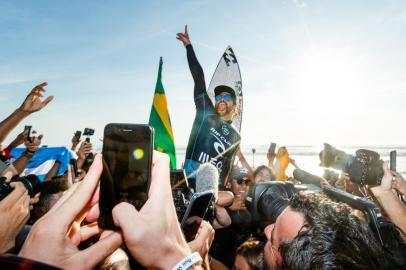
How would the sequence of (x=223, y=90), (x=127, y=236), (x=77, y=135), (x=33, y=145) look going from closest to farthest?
(x=127, y=236)
(x=33, y=145)
(x=223, y=90)
(x=77, y=135)

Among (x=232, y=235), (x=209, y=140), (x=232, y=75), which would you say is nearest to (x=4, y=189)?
(x=232, y=235)

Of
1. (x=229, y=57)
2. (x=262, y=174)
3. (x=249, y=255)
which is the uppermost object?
(x=229, y=57)

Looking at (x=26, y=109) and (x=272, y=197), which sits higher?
(x=26, y=109)

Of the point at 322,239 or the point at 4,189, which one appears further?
the point at 4,189

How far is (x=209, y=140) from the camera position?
4953mm

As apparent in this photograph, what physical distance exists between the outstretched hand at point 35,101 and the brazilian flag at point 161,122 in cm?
299

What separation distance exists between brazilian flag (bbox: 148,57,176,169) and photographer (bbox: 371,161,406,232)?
4.12m

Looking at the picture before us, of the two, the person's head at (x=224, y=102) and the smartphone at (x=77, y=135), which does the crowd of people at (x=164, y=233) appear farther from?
the smartphone at (x=77, y=135)

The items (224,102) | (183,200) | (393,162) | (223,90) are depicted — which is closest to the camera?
(183,200)

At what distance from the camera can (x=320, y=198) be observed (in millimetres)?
1682

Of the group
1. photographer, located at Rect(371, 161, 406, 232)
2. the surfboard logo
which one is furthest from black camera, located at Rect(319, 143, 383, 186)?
the surfboard logo

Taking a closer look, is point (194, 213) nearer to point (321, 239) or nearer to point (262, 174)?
point (321, 239)

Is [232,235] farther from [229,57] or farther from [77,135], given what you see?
[77,135]

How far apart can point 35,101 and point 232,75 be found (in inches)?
167
